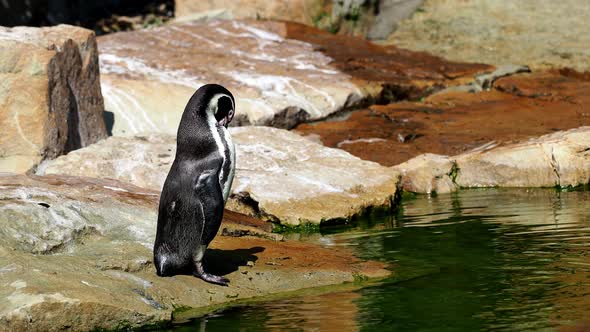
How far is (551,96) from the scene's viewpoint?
15234 millimetres

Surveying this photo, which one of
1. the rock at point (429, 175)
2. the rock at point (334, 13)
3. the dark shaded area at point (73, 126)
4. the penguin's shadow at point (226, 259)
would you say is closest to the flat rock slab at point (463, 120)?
the rock at point (429, 175)

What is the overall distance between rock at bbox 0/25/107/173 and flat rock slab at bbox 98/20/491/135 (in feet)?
5.28

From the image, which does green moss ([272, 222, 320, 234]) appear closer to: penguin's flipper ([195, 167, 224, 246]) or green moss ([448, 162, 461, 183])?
green moss ([448, 162, 461, 183])

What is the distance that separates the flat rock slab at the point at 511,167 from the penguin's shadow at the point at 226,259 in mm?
3975

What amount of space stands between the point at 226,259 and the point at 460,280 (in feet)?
5.72

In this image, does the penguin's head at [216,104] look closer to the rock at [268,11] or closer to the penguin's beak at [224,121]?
the penguin's beak at [224,121]

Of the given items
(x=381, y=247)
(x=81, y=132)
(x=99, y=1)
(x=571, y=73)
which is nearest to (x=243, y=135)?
(x=81, y=132)

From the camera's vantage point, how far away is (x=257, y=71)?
15812 mm

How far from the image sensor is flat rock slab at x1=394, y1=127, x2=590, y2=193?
1091cm

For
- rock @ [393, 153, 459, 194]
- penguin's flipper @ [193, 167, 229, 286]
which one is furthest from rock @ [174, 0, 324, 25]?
penguin's flipper @ [193, 167, 229, 286]

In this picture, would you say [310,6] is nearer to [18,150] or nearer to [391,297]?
[18,150]

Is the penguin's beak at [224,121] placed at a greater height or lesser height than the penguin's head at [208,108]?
lesser

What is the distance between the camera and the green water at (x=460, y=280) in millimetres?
5484

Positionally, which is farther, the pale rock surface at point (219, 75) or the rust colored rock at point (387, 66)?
the rust colored rock at point (387, 66)
